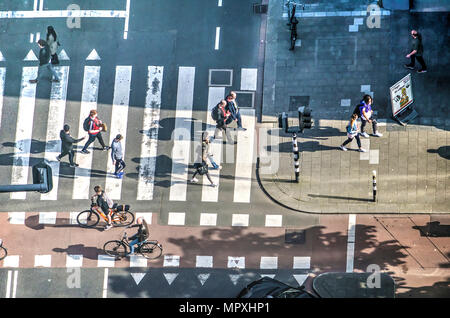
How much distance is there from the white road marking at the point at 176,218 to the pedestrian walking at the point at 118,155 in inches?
116

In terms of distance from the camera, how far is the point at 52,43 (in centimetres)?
2712

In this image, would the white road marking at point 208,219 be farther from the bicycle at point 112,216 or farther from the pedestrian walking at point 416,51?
the pedestrian walking at point 416,51

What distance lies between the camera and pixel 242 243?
25.2 metres

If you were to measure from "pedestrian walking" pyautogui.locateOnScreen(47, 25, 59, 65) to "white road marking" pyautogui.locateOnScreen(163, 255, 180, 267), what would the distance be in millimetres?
10376

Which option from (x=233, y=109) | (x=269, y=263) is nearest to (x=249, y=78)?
(x=233, y=109)

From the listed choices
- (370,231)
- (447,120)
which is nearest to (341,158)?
(370,231)

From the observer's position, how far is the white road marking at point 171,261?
25141 millimetres

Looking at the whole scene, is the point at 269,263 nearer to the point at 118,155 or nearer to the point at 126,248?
the point at 126,248

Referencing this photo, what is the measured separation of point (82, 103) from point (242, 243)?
9.67 metres

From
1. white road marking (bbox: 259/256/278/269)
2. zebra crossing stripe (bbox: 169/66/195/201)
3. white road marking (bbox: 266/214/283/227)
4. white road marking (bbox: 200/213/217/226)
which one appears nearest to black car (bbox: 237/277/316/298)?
white road marking (bbox: 259/256/278/269)

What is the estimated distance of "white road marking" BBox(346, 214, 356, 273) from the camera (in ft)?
81.3

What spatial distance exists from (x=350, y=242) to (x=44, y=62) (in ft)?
51.7
